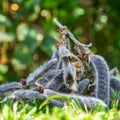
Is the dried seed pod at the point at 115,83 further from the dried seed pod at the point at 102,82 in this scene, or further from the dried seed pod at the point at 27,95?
the dried seed pod at the point at 27,95

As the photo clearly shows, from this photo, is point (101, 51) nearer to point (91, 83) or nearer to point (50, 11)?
point (50, 11)

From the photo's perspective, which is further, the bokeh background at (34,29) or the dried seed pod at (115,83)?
the bokeh background at (34,29)

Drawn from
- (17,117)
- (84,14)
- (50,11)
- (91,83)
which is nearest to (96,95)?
(91,83)

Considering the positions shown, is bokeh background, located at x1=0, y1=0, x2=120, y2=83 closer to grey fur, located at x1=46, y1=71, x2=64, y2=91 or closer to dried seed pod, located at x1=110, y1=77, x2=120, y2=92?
dried seed pod, located at x1=110, y1=77, x2=120, y2=92

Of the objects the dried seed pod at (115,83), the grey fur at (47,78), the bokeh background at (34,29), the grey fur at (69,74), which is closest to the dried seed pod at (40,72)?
the grey fur at (47,78)

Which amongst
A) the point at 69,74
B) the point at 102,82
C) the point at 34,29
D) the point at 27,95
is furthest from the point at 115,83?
the point at 34,29

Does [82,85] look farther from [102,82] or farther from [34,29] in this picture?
[34,29]
